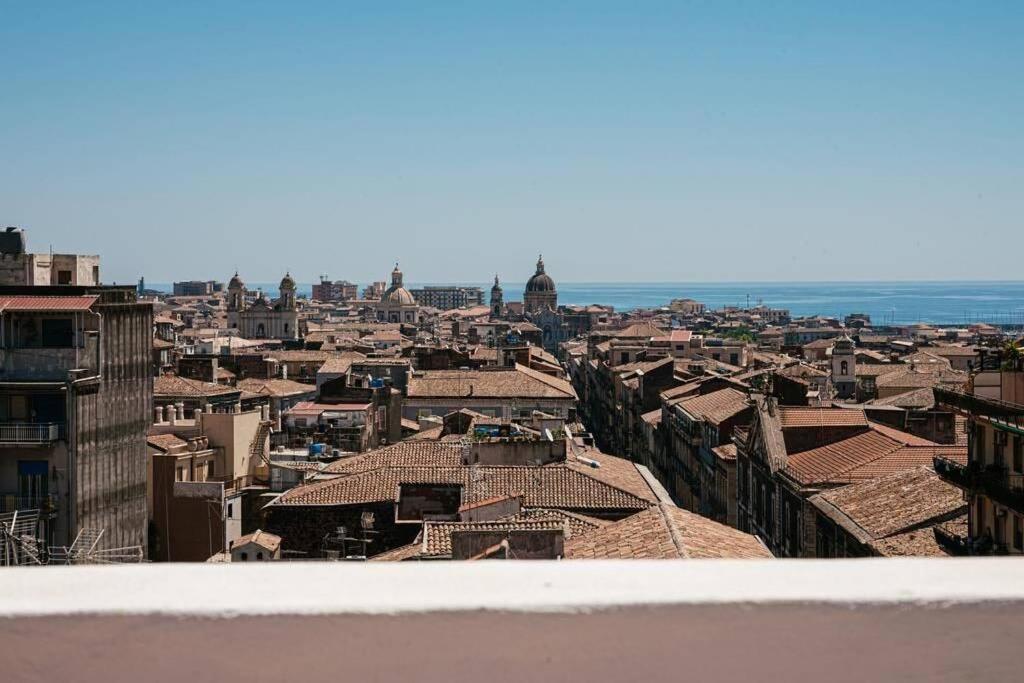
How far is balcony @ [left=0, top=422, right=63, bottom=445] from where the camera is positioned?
678 inches

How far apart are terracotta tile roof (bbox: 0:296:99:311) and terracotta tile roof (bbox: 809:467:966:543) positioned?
10561 millimetres

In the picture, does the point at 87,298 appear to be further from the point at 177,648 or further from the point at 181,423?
the point at 177,648

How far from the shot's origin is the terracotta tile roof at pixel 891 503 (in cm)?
1680

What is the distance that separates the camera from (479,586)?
82.0 inches

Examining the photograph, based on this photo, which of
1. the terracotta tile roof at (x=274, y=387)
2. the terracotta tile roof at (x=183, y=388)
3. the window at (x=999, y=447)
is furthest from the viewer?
the terracotta tile roof at (x=274, y=387)

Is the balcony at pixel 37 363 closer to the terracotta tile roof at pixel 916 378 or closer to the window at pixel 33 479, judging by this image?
the window at pixel 33 479

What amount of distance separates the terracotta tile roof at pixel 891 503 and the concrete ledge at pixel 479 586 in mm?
14999

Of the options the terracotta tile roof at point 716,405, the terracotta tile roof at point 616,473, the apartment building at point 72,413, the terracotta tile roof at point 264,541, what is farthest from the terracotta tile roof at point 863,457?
the apartment building at point 72,413

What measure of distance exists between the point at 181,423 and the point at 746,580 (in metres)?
26.3

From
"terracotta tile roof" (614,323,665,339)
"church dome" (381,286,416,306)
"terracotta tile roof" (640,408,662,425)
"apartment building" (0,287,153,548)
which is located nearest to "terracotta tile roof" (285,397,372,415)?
"terracotta tile roof" (640,408,662,425)

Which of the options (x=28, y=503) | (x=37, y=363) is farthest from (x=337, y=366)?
(x=28, y=503)

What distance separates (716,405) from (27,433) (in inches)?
838

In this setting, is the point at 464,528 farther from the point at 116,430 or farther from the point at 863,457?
the point at 863,457

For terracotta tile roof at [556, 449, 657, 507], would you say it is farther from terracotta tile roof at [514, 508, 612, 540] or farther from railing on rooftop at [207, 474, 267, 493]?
railing on rooftop at [207, 474, 267, 493]
